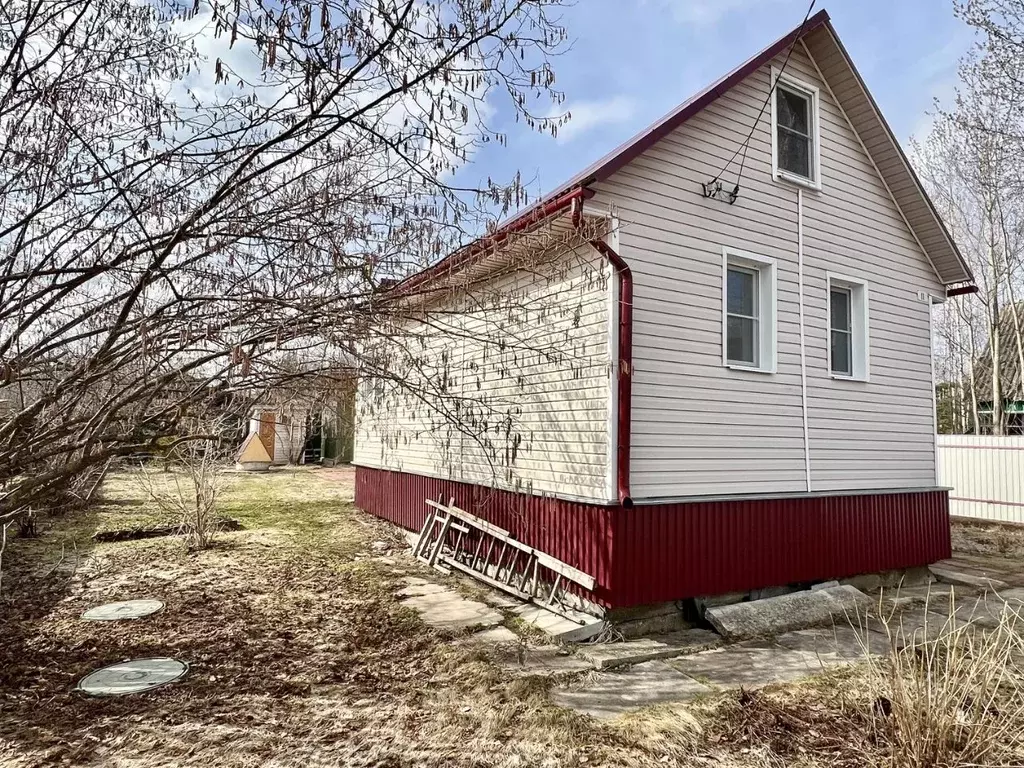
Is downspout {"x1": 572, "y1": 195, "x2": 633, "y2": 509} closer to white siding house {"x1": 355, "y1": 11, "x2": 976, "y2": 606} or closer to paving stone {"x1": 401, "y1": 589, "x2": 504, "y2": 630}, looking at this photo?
white siding house {"x1": 355, "y1": 11, "x2": 976, "y2": 606}

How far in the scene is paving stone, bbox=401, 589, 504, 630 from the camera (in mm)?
5893

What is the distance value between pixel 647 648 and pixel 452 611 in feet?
6.45

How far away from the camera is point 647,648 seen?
5473 millimetres

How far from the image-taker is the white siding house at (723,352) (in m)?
5.84

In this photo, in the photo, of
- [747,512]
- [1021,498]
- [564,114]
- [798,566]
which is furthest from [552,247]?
[1021,498]

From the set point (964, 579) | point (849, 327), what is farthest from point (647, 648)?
point (964, 579)

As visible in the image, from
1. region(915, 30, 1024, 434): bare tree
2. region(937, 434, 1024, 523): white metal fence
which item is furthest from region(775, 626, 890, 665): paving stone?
region(915, 30, 1024, 434): bare tree

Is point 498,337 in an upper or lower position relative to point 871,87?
lower

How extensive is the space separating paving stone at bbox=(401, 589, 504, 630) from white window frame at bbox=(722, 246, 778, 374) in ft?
12.0

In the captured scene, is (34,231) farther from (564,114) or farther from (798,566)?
(798,566)

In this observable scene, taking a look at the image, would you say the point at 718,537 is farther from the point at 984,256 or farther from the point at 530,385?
the point at 984,256

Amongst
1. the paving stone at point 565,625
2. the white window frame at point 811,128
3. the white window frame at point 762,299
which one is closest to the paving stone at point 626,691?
the paving stone at point 565,625

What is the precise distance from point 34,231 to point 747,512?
6573 mm

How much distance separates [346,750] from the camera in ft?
11.7
